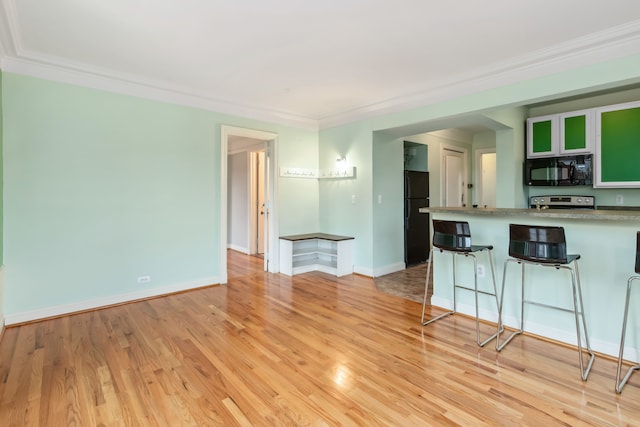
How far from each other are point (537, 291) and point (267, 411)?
8.03 feet

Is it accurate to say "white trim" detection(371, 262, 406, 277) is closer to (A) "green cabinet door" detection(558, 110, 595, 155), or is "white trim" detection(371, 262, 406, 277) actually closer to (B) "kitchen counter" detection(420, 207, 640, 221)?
(B) "kitchen counter" detection(420, 207, 640, 221)

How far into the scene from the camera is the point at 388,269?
4.99 m

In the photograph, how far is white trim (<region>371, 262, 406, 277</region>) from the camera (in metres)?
4.79

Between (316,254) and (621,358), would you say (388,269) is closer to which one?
(316,254)

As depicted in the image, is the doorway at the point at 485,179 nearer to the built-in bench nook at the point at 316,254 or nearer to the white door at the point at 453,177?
the white door at the point at 453,177

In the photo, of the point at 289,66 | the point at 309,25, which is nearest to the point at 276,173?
the point at 289,66

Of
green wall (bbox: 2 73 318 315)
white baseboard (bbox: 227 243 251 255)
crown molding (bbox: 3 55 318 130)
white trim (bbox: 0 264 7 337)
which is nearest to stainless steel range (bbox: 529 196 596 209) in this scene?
crown molding (bbox: 3 55 318 130)

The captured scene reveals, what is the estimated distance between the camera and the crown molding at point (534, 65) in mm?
2592

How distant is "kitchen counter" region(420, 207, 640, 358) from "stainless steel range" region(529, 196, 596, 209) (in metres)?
1.72

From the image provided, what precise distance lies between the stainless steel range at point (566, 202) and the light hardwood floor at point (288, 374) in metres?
2.63

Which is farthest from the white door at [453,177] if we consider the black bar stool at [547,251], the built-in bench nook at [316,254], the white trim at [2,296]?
the white trim at [2,296]

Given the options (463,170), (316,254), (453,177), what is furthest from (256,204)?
(463,170)

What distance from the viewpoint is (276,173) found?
5.00 m

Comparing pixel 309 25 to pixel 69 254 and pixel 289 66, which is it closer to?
pixel 289 66
